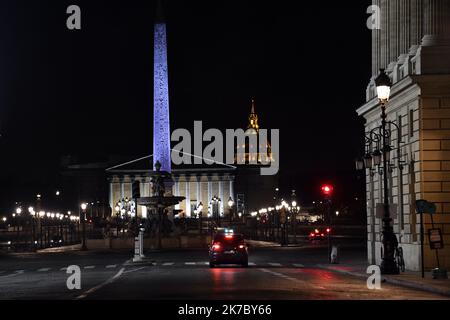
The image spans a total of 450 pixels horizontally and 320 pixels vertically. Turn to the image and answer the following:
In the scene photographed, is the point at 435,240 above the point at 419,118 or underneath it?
underneath

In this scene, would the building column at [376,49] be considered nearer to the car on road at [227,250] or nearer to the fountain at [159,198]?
the car on road at [227,250]

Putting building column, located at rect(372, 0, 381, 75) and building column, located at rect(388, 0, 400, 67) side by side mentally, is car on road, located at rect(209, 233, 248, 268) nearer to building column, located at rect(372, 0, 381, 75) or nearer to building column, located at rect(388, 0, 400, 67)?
building column, located at rect(388, 0, 400, 67)

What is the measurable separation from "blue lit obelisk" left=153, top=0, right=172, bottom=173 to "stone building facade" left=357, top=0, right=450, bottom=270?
6181 centimetres

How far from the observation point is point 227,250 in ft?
161

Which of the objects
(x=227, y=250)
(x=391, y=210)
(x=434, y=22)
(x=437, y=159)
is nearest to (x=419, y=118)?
(x=437, y=159)

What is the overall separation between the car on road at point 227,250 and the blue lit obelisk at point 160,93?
61.4m

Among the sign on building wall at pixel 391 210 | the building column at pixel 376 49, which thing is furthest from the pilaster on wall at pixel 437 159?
the building column at pixel 376 49

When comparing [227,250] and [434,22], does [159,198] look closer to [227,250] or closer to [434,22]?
[227,250]

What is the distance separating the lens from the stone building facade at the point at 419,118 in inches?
1677

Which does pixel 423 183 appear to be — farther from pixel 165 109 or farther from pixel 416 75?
pixel 165 109

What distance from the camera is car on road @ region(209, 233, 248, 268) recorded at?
48.9m

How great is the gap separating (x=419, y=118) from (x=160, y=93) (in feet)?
233

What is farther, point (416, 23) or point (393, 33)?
point (393, 33)

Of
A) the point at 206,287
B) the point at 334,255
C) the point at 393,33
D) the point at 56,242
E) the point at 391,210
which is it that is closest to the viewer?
the point at 206,287
